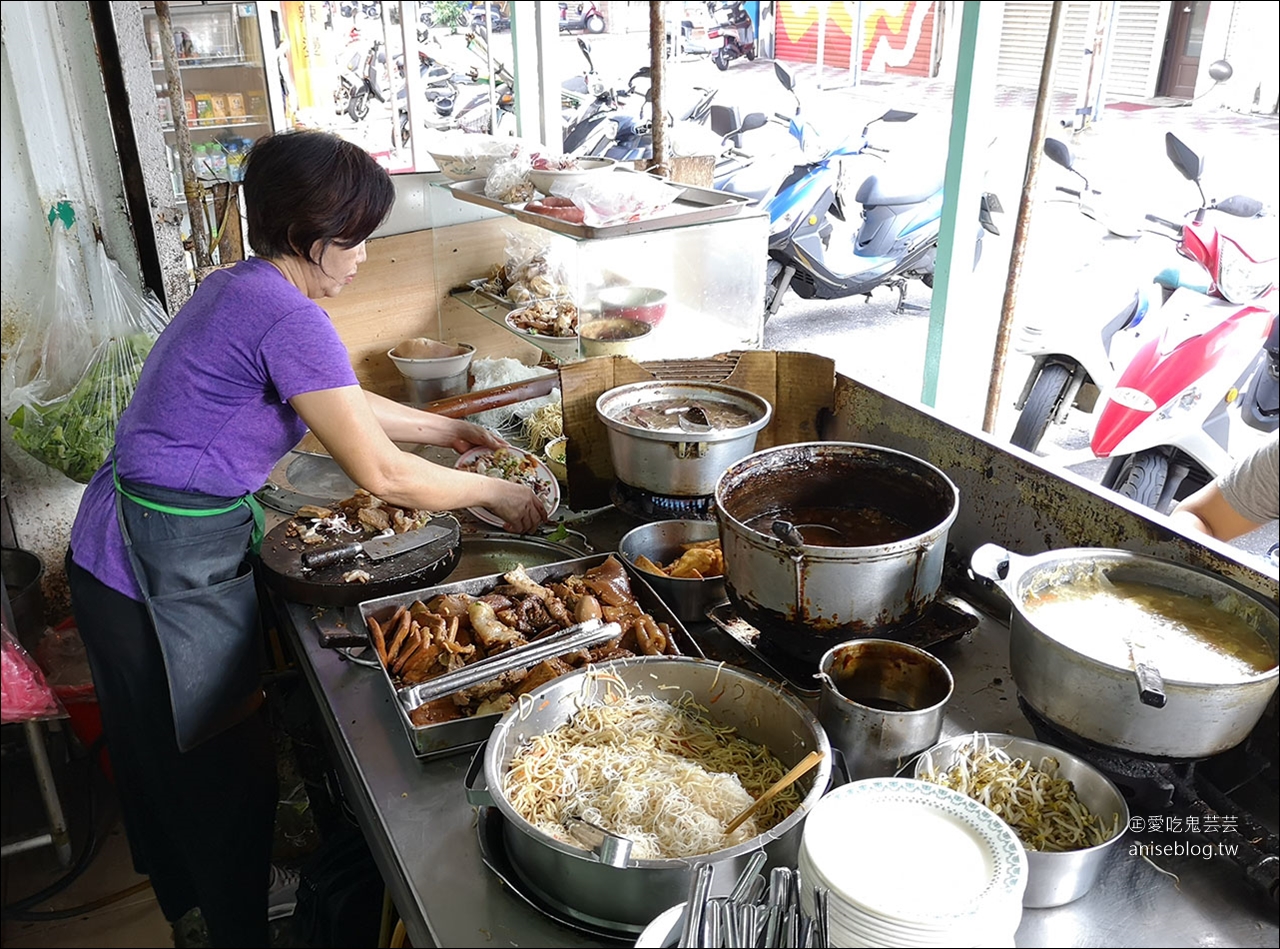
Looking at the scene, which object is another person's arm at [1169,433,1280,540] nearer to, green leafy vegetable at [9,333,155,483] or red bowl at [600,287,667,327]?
red bowl at [600,287,667,327]

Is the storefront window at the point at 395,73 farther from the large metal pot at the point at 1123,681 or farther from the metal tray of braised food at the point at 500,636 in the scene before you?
the large metal pot at the point at 1123,681

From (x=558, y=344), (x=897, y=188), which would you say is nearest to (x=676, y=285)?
(x=558, y=344)

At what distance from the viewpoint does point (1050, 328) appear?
494 centimetres

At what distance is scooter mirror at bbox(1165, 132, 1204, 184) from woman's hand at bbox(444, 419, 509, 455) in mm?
3624

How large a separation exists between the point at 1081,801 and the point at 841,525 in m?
0.81

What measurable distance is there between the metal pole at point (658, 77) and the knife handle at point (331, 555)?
216 cm

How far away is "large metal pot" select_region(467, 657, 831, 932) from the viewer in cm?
136

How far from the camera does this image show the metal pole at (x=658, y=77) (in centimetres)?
362

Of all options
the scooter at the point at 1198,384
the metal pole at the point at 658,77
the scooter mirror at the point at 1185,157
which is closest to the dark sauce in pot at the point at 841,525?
the metal pole at the point at 658,77

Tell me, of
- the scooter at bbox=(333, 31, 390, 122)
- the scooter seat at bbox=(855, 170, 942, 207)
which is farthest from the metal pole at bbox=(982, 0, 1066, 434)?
the scooter at bbox=(333, 31, 390, 122)

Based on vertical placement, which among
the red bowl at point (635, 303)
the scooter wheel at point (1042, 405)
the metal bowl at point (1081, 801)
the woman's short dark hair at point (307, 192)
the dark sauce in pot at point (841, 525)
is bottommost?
the scooter wheel at point (1042, 405)

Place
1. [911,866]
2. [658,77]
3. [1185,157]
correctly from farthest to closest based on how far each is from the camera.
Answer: [1185,157] → [658,77] → [911,866]

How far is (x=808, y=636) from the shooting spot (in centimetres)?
188

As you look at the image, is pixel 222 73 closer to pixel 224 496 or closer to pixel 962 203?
pixel 962 203
